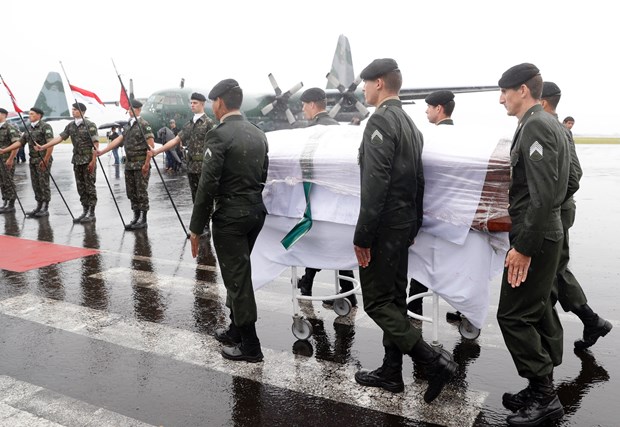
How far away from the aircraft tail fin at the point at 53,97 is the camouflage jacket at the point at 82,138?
34104 mm

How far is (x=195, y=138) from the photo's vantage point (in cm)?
872

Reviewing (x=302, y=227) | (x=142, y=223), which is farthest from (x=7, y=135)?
(x=302, y=227)

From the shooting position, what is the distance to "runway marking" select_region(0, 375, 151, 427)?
324 centimetres

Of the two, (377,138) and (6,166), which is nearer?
(377,138)

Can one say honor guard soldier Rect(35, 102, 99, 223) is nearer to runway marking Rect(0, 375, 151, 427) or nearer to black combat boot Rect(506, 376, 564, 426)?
runway marking Rect(0, 375, 151, 427)

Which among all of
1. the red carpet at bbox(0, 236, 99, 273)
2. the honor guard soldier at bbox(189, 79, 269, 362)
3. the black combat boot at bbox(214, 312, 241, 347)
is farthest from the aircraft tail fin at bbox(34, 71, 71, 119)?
the honor guard soldier at bbox(189, 79, 269, 362)

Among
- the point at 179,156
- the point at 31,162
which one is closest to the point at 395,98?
the point at 31,162

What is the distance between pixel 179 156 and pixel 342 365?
20.2 meters

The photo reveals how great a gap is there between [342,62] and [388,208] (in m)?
36.3

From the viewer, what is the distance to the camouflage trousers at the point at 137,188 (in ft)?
31.5

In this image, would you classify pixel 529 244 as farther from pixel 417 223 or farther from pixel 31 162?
pixel 31 162

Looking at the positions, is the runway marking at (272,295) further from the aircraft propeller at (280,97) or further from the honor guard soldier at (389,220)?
the aircraft propeller at (280,97)

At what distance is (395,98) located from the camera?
3.55 m

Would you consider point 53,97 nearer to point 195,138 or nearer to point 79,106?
point 79,106
